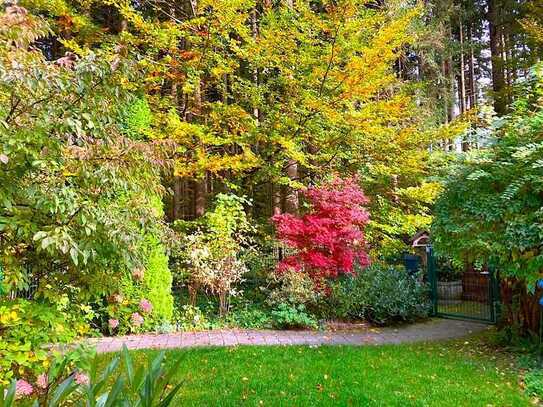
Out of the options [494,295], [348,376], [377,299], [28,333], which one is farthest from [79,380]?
[494,295]

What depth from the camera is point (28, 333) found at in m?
2.94

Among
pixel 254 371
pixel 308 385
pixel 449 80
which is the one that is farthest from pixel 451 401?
pixel 449 80

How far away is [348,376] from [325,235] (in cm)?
337

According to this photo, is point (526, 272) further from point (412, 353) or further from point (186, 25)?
point (186, 25)

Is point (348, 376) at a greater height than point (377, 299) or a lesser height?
lesser

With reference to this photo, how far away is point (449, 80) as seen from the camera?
14875mm

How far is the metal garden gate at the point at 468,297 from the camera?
7676 millimetres

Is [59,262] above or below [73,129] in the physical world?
below

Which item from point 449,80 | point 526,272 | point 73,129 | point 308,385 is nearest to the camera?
point 73,129

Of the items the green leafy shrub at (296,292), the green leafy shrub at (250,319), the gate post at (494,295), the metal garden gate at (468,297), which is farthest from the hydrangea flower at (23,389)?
the gate post at (494,295)

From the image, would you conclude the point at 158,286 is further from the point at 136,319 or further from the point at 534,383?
the point at 534,383

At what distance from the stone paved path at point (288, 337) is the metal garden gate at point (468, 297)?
446 mm

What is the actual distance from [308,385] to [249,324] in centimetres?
331

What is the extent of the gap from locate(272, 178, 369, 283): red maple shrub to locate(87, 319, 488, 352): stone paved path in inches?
47.5
